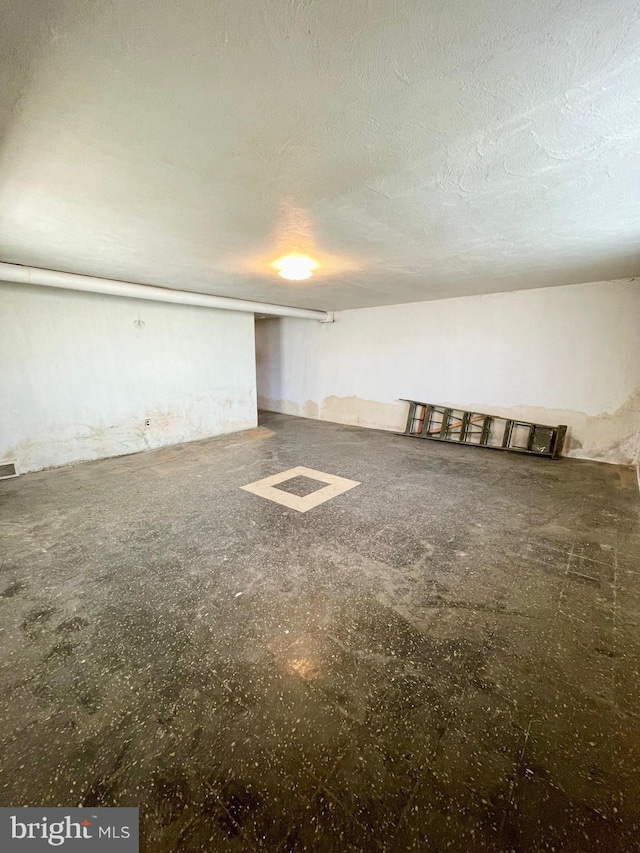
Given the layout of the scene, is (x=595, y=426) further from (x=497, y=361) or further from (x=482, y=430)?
(x=497, y=361)

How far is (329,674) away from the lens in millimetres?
1394

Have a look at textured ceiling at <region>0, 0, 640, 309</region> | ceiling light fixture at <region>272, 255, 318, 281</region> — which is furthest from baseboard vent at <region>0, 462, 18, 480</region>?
ceiling light fixture at <region>272, 255, 318, 281</region>

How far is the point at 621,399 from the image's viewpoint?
4043 millimetres

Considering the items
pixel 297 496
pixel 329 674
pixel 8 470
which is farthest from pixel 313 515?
pixel 8 470

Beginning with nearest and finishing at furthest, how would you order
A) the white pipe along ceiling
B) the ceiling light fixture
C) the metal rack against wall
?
the ceiling light fixture
the white pipe along ceiling
the metal rack against wall

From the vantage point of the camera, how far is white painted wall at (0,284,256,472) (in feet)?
12.1

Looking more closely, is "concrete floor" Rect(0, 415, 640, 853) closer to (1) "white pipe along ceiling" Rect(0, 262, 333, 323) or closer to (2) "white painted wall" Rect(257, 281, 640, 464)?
(2) "white painted wall" Rect(257, 281, 640, 464)

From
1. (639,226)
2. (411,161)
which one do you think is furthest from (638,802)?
(639,226)

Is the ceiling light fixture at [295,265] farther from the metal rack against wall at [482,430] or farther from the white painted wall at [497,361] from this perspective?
the metal rack against wall at [482,430]

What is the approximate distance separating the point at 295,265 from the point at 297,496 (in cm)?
225

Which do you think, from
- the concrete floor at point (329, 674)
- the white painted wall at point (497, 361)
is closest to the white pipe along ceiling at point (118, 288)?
the white painted wall at point (497, 361)

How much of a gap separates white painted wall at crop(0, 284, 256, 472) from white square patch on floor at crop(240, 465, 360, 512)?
240 cm

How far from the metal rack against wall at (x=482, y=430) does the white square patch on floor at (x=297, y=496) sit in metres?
2.50

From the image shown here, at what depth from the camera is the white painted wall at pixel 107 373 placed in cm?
370
